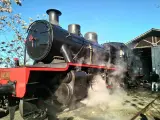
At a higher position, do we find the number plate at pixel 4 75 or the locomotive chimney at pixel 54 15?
the locomotive chimney at pixel 54 15

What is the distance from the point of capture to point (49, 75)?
5594 millimetres

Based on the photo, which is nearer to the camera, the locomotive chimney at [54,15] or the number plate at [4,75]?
the number plate at [4,75]

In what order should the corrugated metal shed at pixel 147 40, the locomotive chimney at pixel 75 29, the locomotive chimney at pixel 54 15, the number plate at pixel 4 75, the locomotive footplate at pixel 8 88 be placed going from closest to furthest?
the locomotive footplate at pixel 8 88 < the number plate at pixel 4 75 < the locomotive chimney at pixel 54 15 < the locomotive chimney at pixel 75 29 < the corrugated metal shed at pixel 147 40

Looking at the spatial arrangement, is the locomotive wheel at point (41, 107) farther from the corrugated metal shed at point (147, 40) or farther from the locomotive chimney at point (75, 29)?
the corrugated metal shed at point (147, 40)

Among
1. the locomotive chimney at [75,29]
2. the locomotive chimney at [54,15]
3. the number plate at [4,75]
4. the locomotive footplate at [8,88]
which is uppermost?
the locomotive chimney at [54,15]

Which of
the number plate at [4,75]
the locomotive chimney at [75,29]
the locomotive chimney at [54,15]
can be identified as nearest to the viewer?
the number plate at [4,75]

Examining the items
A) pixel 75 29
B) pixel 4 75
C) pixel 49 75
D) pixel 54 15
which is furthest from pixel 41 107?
pixel 75 29

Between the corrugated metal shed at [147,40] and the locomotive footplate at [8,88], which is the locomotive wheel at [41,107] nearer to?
the locomotive footplate at [8,88]

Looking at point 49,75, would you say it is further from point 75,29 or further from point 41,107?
point 75,29

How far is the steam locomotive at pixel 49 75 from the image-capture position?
175 inches

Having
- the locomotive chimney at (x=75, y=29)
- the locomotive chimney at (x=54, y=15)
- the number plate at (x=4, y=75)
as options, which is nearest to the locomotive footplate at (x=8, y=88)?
the number plate at (x=4, y=75)

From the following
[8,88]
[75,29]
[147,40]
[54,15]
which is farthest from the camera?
[147,40]

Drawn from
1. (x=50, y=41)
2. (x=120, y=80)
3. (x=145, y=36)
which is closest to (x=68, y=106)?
(x=50, y=41)

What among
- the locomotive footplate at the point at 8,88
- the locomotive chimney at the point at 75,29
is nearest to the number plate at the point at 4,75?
the locomotive footplate at the point at 8,88
